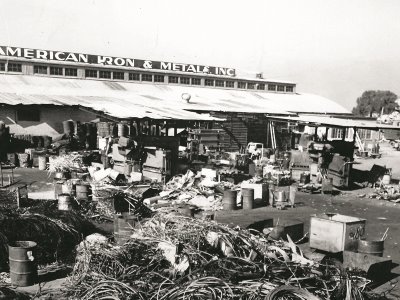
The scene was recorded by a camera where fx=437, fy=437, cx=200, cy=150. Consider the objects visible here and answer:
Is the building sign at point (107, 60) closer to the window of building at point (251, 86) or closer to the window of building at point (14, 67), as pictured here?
the window of building at point (14, 67)

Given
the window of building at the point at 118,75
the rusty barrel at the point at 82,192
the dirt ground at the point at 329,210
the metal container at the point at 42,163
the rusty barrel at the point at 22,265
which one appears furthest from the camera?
the window of building at the point at 118,75

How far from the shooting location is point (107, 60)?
144ft

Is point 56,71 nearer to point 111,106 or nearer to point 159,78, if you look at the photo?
point 159,78

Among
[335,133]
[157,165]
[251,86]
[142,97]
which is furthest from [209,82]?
[157,165]

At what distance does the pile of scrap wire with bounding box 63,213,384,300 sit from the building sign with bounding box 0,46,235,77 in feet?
111

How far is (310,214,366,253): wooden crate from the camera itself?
10648 millimetres

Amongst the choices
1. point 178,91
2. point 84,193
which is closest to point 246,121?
point 178,91

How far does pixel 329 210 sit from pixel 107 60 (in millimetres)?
32696

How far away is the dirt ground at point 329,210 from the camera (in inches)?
533

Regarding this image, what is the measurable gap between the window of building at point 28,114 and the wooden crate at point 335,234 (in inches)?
912

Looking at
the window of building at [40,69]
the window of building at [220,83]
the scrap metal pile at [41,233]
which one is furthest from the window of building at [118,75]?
the scrap metal pile at [41,233]

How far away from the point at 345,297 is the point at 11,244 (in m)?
6.68

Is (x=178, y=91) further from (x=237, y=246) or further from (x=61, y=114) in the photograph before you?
(x=237, y=246)

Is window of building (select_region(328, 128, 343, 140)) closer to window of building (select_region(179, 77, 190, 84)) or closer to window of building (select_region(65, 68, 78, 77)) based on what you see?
window of building (select_region(179, 77, 190, 84))
